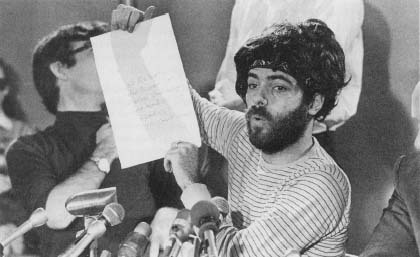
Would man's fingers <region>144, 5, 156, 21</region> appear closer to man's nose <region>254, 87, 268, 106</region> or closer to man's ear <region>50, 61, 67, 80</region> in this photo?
man's ear <region>50, 61, 67, 80</region>

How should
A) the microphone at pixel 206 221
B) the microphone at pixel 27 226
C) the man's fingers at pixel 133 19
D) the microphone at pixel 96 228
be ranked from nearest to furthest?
the microphone at pixel 206 221, the microphone at pixel 96 228, the microphone at pixel 27 226, the man's fingers at pixel 133 19

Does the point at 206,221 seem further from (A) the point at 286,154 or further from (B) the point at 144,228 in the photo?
(A) the point at 286,154

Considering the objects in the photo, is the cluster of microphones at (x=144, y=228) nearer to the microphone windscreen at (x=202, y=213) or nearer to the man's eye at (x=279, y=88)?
the microphone windscreen at (x=202, y=213)

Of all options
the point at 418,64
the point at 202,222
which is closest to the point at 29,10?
the point at 202,222

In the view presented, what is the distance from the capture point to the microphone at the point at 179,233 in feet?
4.53

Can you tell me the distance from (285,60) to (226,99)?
11.4 inches

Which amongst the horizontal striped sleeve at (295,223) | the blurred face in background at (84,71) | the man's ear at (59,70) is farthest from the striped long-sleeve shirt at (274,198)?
the man's ear at (59,70)

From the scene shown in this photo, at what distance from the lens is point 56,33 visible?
204cm

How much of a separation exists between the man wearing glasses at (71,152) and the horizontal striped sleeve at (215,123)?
A: 211mm

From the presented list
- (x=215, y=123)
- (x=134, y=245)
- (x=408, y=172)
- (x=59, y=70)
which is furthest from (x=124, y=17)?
(x=408, y=172)

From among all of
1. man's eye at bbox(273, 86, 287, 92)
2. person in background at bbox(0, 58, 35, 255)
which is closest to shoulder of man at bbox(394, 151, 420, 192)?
man's eye at bbox(273, 86, 287, 92)

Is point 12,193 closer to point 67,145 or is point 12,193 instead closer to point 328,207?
point 67,145

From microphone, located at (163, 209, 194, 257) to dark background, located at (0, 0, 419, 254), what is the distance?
0.62m

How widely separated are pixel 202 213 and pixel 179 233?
9 centimetres
